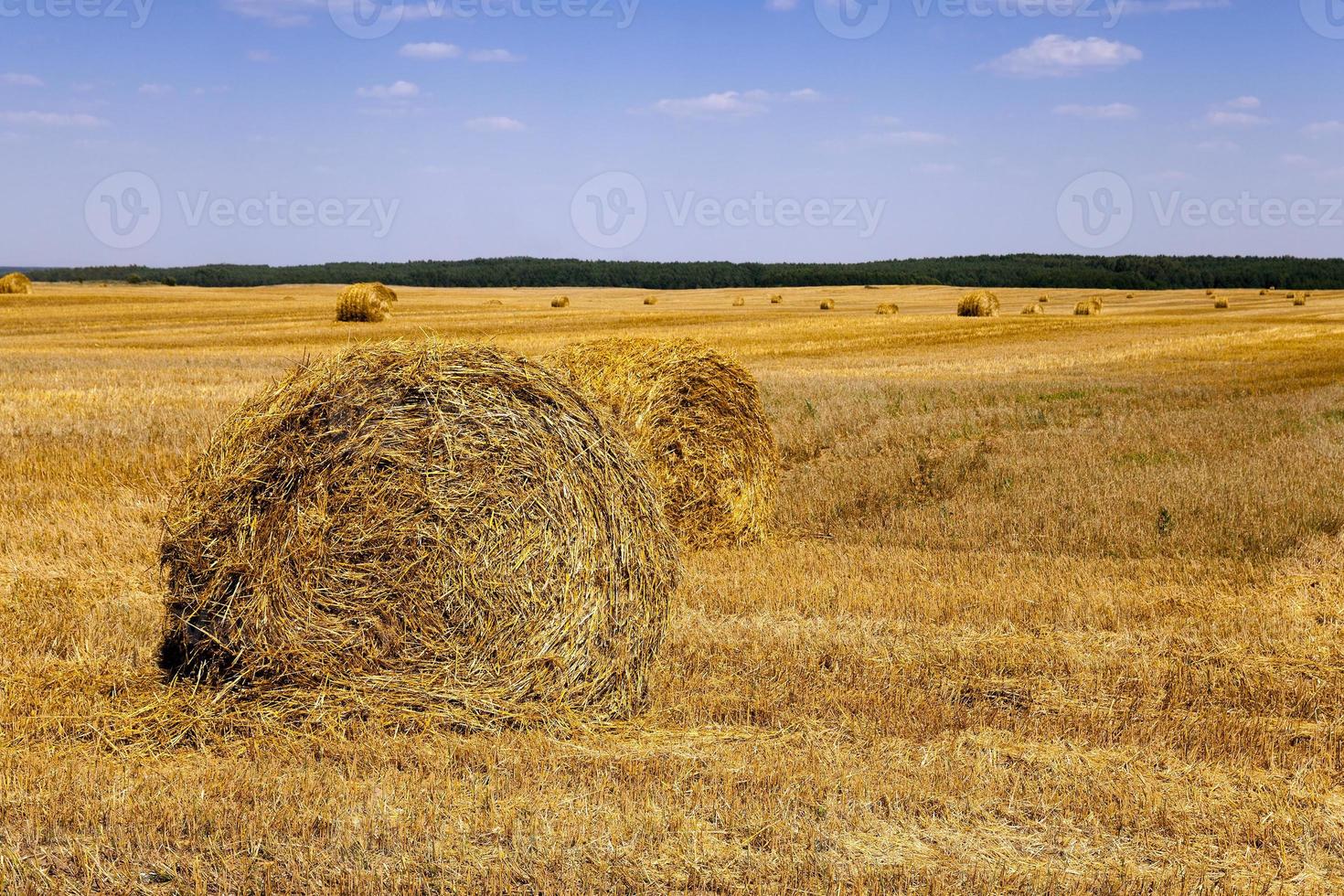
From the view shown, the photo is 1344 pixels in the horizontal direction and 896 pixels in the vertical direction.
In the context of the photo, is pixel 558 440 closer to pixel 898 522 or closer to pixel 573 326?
pixel 898 522

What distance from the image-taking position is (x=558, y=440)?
6031 mm

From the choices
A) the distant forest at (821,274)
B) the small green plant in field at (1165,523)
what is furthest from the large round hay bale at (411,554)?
the distant forest at (821,274)

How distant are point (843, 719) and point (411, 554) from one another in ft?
7.37

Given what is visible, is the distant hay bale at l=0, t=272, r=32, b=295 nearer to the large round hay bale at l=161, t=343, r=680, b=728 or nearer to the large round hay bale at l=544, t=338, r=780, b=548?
the large round hay bale at l=544, t=338, r=780, b=548

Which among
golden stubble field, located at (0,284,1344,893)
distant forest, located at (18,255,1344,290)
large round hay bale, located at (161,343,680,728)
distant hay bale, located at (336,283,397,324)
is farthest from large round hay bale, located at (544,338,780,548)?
distant forest, located at (18,255,1344,290)

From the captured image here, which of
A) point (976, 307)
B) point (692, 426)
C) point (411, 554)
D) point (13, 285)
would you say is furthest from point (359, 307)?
point (411, 554)

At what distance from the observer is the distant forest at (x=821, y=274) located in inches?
4422

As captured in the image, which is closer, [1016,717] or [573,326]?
[1016,717]

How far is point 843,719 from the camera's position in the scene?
5234mm

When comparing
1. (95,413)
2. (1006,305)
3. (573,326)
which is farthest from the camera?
(1006,305)

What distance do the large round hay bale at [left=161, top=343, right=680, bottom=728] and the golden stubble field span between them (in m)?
0.30

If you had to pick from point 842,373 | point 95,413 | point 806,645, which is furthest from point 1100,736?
point 842,373

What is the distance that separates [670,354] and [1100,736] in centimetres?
548

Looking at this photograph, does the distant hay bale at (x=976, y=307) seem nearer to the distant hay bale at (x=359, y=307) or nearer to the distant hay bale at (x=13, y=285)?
the distant hay bale at (x=359, y=307)
